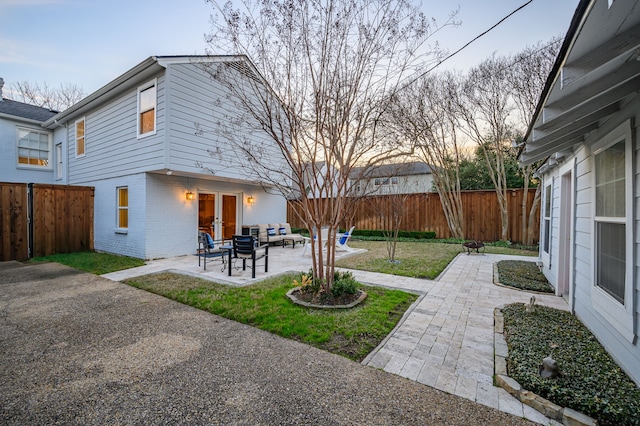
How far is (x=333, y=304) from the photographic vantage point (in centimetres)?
406

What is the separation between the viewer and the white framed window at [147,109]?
765cm

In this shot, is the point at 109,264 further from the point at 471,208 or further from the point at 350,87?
the point at 471,208

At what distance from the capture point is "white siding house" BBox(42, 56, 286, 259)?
7.48 m

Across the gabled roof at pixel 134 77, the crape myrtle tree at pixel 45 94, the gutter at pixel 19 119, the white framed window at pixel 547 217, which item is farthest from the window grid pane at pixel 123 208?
the crape myrtle tree at pixel 45 94

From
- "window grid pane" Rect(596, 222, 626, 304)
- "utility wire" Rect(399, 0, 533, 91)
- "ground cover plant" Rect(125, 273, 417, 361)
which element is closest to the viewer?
"window grid pane" Rect(596, 222, 626, 304)

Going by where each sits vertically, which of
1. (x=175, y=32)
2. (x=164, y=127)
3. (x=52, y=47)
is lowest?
(x=164, y=127)

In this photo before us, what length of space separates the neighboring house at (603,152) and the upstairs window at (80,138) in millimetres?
13370

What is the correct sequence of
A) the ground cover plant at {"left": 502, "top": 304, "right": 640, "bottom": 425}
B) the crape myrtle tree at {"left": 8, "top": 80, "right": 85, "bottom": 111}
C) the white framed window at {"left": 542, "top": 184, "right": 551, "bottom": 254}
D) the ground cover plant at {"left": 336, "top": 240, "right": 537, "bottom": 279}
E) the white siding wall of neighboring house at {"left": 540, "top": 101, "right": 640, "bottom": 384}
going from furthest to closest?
the crape myrtle tree at {"left": 8, "top": 80, "right": 85, "bottom": 111}
the ground cover plant at {"left": 336, "top": 240, "right": 537, "bottom": 279}
the white framed window at {"left": 542, "top": 184, "right": 551, "bottom": 254}
the white siding wall of neighboring house at {"left": 540, "top": 101, "right": 640, "bottom": 384}
the ground cover plant at {"left": 502, "top": 304, "right": 640, "bottom": 425}

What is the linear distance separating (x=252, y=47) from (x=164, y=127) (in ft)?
15.1

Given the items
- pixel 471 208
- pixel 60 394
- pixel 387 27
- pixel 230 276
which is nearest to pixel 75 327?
pixel 60 394

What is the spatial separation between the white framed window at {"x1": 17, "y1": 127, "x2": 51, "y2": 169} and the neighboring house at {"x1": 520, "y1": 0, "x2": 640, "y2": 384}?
16.3 metres

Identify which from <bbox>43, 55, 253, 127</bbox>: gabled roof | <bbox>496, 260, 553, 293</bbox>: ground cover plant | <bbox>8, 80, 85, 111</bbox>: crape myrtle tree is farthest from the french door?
<bbox>8, 80, 85, 111</bbox>: crape myrtle tree

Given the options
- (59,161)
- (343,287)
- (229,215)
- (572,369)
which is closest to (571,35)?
(572,369)

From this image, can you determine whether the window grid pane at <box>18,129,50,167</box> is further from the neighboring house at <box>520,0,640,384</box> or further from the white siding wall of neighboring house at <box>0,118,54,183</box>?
the neighboring house at <box>520,0,640,384</box>
